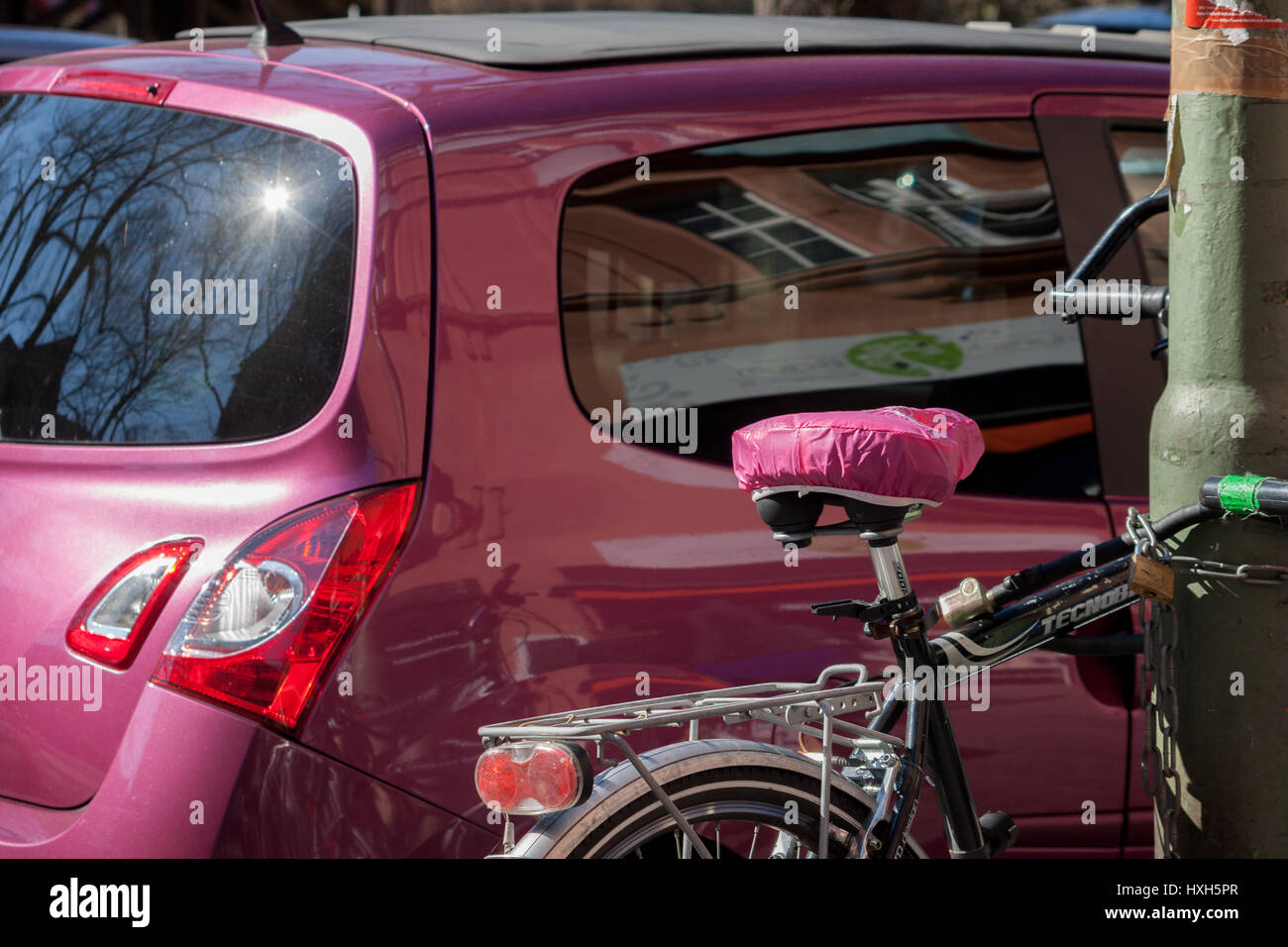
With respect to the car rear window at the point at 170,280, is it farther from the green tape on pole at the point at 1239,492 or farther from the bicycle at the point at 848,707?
the green tape on pole at the point at 1239,492

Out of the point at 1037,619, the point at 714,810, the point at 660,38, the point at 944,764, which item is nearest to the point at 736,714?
the point at 714,810

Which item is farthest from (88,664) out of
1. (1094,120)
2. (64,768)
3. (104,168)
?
(1094,120)

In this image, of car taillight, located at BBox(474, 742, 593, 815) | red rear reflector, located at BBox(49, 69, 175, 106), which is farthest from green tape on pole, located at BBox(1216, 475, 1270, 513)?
red rear reflector, located at BBox(49, 69, 175, 106)

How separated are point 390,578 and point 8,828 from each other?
0.72 meters

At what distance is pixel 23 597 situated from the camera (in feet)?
7.79

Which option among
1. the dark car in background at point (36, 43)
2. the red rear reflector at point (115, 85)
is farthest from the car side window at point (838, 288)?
the dark car in background at point (36, 43)

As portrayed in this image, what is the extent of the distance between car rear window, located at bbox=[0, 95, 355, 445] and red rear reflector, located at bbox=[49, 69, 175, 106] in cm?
3

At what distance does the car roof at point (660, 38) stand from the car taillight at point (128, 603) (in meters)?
0.97

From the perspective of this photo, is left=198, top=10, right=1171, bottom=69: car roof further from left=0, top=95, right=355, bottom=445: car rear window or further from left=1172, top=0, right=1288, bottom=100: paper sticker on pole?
left=1172, top=0, right=1288, bottom=100: paper sticker on pole

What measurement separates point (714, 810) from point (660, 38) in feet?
5.01

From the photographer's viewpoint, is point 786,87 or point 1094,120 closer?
point 786,87
